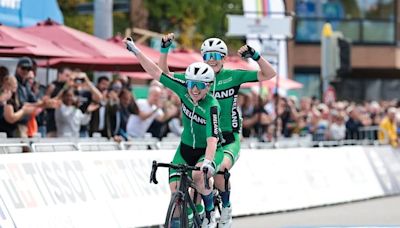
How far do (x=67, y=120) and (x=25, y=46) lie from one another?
1839 mm

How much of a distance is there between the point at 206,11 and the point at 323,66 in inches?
571

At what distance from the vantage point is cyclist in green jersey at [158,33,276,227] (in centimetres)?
1324

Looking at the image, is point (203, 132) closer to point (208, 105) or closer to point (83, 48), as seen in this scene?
point (208, 105)

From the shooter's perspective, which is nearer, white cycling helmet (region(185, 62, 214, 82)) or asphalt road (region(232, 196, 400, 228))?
white cycling helmet (region(185, 62, 214, 82))

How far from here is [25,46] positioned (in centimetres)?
1709

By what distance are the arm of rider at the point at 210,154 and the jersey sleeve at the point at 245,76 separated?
4.87 ft

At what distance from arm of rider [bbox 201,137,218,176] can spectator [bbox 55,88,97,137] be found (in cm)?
650

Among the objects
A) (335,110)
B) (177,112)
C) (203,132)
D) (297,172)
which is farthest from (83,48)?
(335,110)

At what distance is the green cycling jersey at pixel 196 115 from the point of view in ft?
40.3

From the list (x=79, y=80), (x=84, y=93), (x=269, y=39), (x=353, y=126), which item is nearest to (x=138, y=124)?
(x=84, y=93)

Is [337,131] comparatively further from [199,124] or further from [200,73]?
[200,73]

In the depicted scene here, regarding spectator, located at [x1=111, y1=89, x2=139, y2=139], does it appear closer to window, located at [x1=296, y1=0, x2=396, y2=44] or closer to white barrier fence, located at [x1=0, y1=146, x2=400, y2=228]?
white barrier fence, located at [x1=0, y1=146, x2=400, y2=228]

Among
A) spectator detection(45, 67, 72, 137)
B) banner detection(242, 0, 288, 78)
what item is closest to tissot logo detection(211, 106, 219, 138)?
spectator detection(45, 67, 72, 137)

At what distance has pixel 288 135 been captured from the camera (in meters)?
27.5
